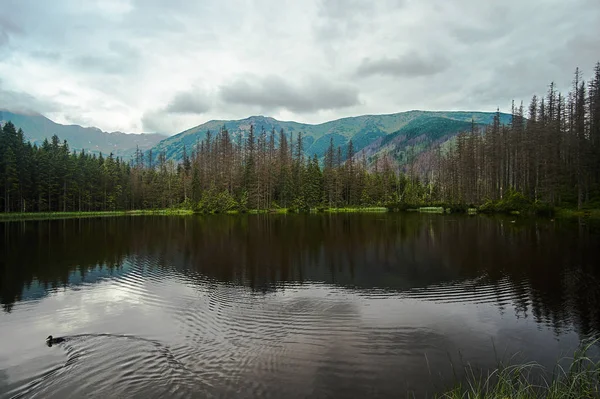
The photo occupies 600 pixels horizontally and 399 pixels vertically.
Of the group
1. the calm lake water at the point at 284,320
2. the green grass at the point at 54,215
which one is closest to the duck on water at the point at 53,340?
the calm lake water at the point at 284,320

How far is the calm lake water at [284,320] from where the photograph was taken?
8156 mm

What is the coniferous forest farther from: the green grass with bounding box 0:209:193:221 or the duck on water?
the duck on water

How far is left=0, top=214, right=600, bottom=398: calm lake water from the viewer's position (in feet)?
26.8

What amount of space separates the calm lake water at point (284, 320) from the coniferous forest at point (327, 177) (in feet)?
143

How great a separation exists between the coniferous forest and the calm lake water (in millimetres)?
43495

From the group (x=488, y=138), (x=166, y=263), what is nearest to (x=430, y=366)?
(x=166, y=263)

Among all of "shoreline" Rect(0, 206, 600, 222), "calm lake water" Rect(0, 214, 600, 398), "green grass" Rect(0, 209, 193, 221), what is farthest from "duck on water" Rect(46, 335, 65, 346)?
"green grass" Rect(0, 209, 193, 221)

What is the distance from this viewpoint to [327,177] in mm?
104250

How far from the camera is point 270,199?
94250mm

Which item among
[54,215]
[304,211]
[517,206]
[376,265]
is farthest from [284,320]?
[304,211]

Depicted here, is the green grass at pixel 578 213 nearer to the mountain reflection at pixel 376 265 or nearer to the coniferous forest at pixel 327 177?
the coniferous forest at pixel 327 177

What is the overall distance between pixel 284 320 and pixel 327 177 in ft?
306

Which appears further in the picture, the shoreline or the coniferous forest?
the coniferous forest

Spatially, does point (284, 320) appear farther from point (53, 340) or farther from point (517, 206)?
point (517, 206)
